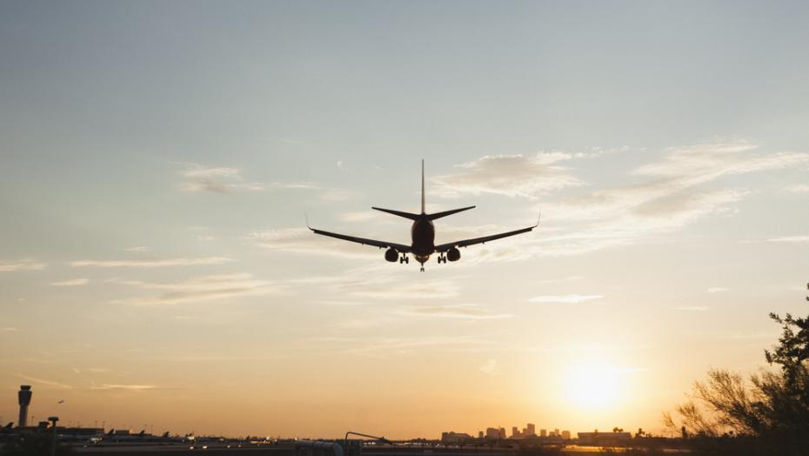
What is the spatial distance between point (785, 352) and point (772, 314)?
399cm

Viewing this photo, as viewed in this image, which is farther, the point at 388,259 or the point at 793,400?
the point at 388,259

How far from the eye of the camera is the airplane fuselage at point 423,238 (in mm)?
86812

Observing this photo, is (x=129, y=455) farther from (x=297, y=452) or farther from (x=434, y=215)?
(x=434, y=215)

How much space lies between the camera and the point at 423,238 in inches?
3415

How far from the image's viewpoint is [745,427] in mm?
80750

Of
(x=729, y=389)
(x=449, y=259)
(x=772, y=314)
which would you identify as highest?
(x=449, y=259)

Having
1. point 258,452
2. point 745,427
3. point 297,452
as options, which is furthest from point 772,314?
point 258,452

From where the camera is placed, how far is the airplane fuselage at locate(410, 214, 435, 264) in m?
86.8

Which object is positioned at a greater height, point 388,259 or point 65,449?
point 388,259

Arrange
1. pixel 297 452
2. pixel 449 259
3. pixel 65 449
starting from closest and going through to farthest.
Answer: pixel 449 259 < pixel 65 449 < pixel 297 452

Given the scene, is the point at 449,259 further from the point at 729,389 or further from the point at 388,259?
the point at 729,389

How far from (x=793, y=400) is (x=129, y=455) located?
124 meters

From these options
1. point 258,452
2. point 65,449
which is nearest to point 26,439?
point 65,449

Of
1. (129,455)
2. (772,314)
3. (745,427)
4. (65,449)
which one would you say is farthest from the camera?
(129,455)
